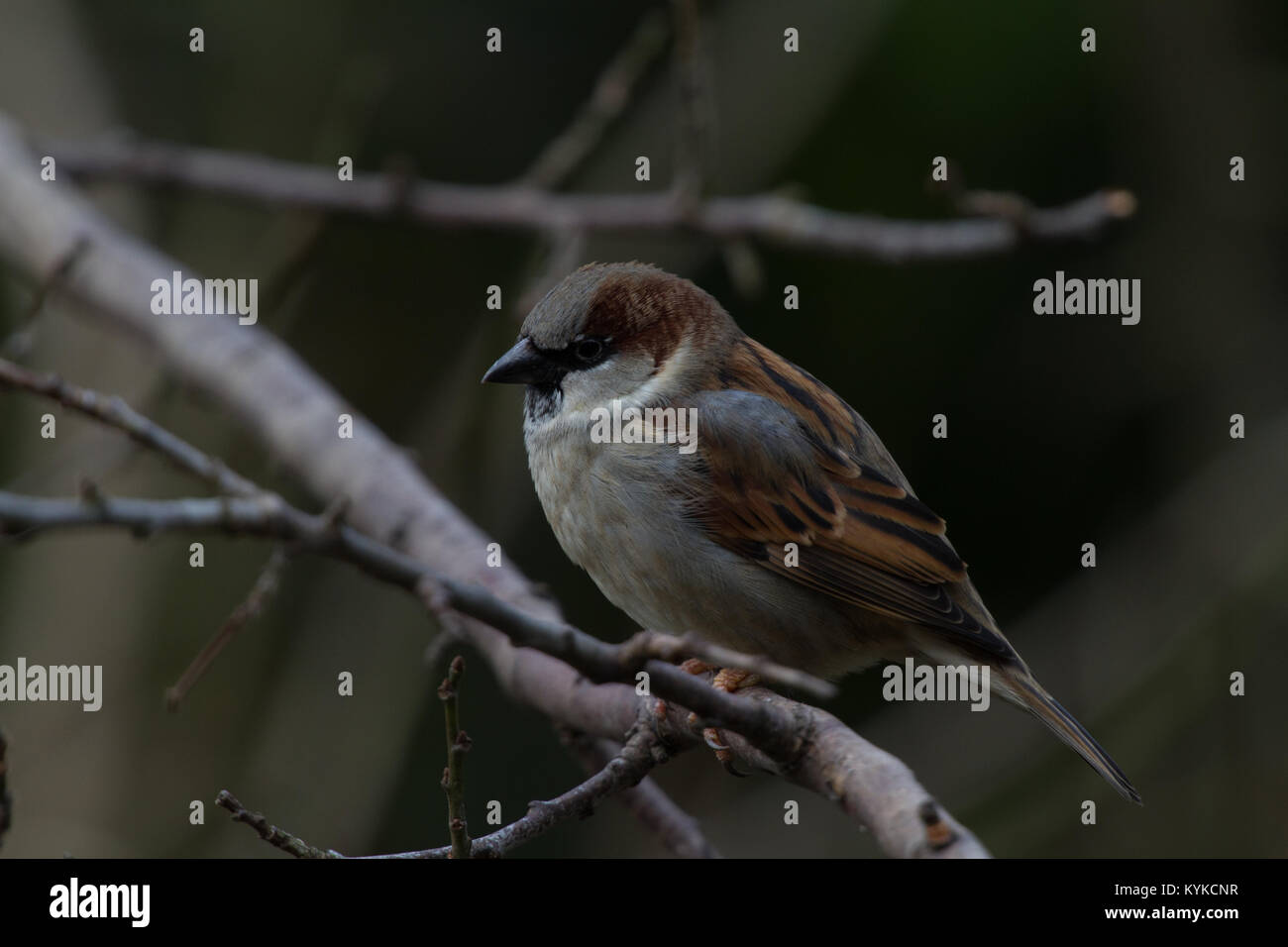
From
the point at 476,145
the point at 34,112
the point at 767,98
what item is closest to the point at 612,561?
the point at 767,98

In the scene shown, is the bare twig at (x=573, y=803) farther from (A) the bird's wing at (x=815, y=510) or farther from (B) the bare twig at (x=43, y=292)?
(B) the bare twig at (x=43, y=292)

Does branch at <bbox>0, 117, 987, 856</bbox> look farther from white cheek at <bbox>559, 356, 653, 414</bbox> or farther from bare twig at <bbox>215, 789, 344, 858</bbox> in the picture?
Result: bare twig at <bbox>215, 789, 344, 858</bbox>

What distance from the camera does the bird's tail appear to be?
326 cm

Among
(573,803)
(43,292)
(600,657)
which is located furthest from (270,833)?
(43,292)

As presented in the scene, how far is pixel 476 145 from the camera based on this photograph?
20.6 ft

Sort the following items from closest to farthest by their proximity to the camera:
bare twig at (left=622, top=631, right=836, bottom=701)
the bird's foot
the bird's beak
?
bare twig at (left=622, top=631, right=836, bottom=701) < the bird's foot < the bird's beak

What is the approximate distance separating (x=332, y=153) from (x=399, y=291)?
85 centimetres

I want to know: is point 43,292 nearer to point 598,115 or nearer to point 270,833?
point 598,115

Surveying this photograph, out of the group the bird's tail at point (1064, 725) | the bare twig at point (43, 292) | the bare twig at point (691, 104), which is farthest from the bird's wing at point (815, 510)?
the bare twig at point (43, 292)

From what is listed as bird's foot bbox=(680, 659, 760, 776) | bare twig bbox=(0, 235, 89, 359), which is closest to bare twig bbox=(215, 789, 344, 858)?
bird's foot bbox=(680, 659, 760, 776)

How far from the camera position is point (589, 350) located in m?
3.89

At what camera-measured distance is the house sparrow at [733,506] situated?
3635mm

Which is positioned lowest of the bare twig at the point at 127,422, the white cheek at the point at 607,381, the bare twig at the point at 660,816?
the bare twig at the point at 660,816

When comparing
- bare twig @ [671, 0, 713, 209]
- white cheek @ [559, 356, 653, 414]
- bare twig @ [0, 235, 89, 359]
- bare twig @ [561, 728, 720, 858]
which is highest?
bare twig @ [671, 0, 713, 209]
